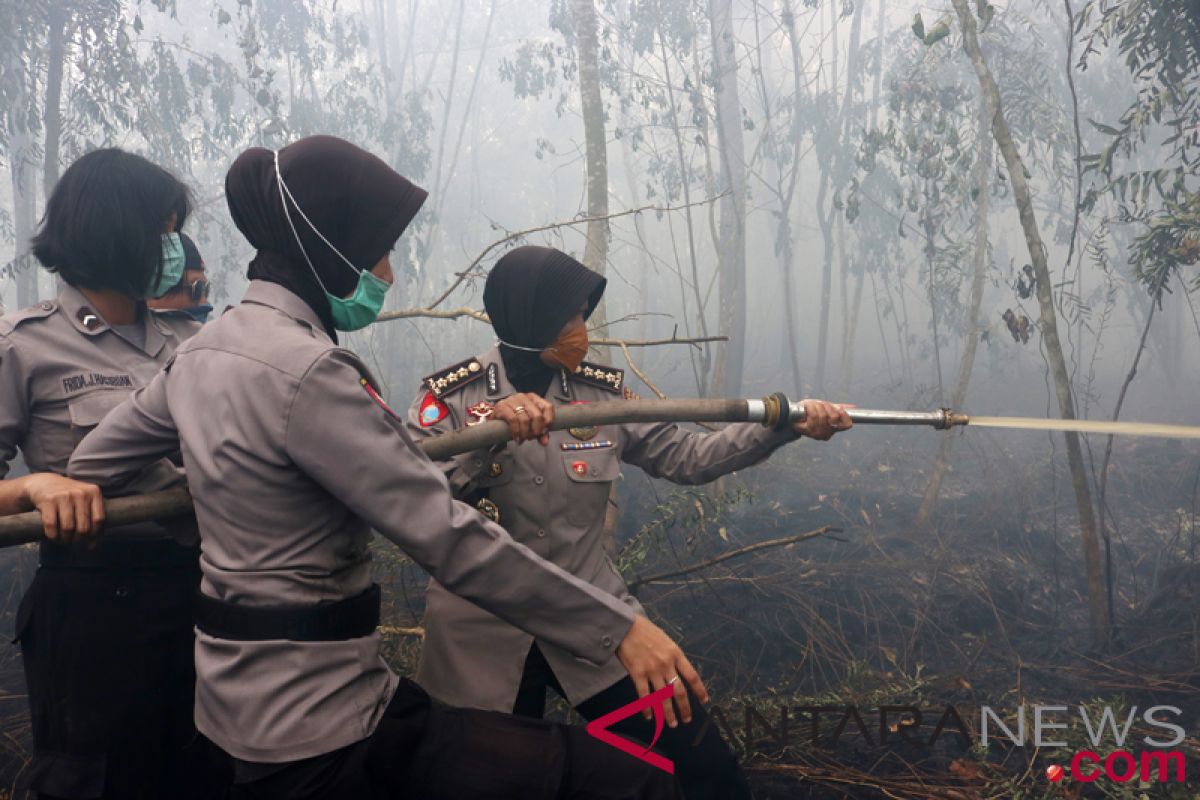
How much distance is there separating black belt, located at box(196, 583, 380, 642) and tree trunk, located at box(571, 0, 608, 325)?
3.79 metres

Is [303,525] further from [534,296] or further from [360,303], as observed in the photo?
[534,296]

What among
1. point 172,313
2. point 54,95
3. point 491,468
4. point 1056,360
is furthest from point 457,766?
point 54,95

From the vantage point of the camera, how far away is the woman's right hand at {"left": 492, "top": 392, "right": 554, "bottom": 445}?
235 centimetres

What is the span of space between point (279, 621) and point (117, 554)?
3.12 ft

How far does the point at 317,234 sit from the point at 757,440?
1728mm

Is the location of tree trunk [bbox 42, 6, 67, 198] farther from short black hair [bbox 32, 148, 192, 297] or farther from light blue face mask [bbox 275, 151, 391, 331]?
light blue face mask [bbox 275, 151, 391, 331]

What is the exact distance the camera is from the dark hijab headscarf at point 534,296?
278 centimetres

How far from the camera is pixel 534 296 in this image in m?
2.77

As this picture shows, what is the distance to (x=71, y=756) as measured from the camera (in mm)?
2117

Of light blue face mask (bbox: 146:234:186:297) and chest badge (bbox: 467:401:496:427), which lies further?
chest badge (bbox: 467:401:496:427)

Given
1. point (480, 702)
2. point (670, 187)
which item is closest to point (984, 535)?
point (480, 702)

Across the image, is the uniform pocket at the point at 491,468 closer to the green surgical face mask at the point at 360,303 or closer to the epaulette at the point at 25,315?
the green surgical face mask at the point at 360,303

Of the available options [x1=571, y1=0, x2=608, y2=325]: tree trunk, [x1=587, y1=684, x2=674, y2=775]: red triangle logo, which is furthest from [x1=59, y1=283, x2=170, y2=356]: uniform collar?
[x1=571, y1=0, x2=608, y2=325]: tree trunk

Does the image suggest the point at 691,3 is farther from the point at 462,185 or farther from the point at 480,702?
the point at 462,185
